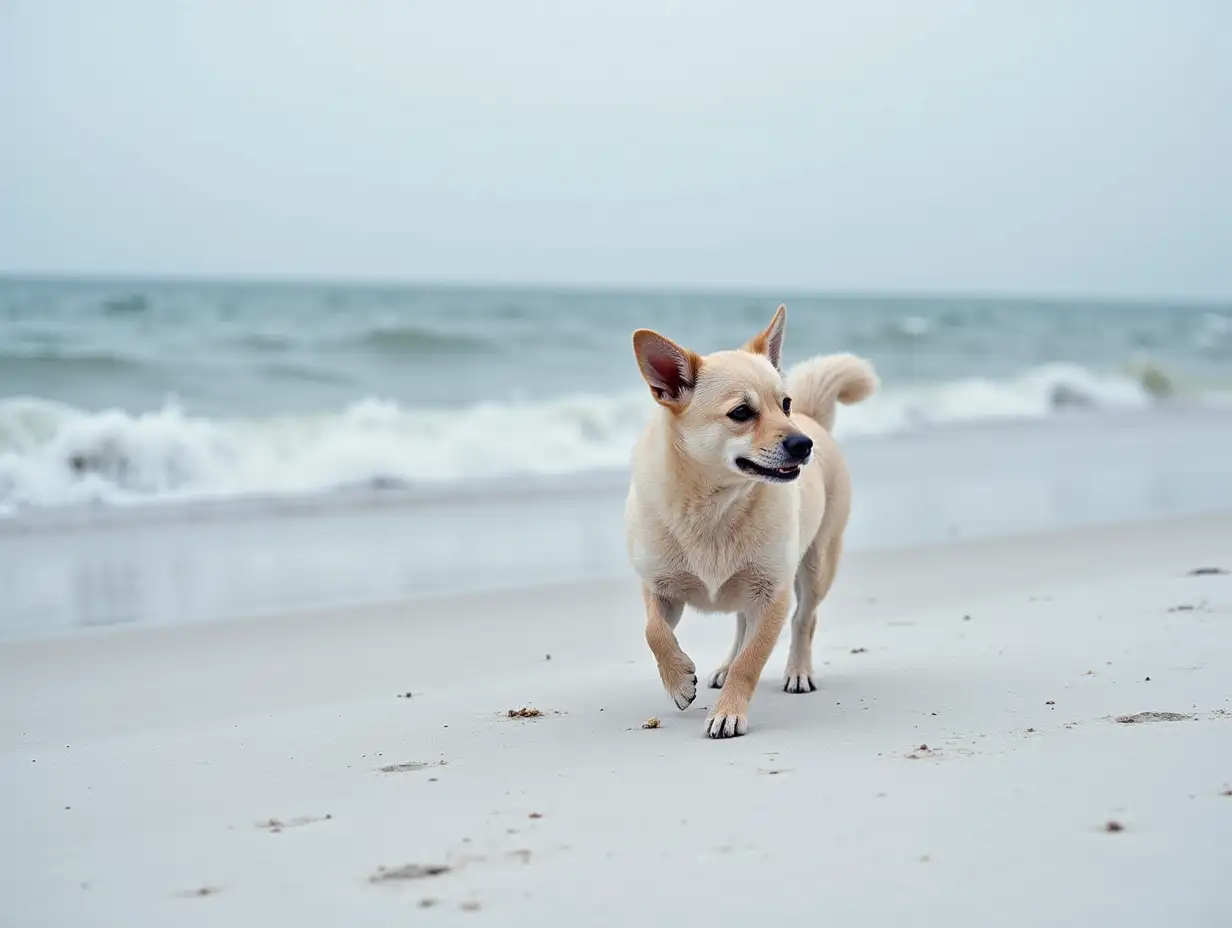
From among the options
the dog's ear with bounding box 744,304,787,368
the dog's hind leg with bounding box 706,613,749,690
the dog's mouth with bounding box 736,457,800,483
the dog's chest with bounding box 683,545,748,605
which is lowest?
the dog's hind leg with bounding box 706,613,749,690

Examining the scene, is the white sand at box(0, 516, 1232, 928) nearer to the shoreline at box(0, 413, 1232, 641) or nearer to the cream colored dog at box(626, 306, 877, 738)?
the cream colored dog at box(626, 306, 877, 738)

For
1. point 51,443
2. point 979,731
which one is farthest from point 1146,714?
point 51,443

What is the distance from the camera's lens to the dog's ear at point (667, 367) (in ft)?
13.4

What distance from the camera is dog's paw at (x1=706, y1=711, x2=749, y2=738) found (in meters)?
3.83

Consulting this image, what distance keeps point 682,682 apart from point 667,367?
101 cm

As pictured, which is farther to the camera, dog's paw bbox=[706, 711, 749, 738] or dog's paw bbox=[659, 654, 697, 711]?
dog's paw bbox=[659, 654, 697, 711]

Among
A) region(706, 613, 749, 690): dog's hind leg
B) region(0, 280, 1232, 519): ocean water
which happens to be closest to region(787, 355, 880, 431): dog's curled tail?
region(706, 613, 749, 690): dog's hind leg

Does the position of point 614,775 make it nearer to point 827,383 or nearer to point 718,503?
point 718,503

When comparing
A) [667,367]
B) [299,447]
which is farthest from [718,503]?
[299,447]

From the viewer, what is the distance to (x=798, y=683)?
460 cm

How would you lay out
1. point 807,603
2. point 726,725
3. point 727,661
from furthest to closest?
point 727,661 < point 807,603 < point 726,725

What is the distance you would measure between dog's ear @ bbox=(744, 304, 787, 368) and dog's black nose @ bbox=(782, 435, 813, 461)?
0.58 metres

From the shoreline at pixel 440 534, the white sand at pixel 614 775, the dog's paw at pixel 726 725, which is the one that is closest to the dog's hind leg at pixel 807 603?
the white sand at pixel 614 775

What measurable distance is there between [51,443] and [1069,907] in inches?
433
